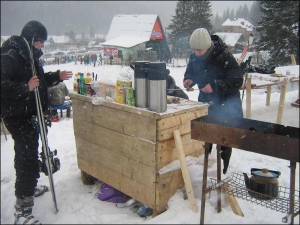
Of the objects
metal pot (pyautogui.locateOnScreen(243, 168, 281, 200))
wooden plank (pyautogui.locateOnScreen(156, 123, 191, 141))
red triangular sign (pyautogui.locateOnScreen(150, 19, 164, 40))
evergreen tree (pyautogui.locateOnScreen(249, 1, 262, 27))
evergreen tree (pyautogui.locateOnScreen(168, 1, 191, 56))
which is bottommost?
metal pot (pyautogui.locateOnScreen(243, 168, 281, 200))

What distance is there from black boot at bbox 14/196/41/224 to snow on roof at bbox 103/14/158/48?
3.56 meters

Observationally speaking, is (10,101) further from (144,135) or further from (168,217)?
(168,217)

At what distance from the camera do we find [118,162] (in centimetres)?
282

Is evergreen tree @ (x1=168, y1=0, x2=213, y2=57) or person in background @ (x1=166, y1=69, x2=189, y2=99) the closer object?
person in background @ (x1=166, y1=69, x2=189, y2=99)

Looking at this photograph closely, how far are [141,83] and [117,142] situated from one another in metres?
0.71

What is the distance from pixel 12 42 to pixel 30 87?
0.43 meters

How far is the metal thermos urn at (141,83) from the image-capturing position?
245 centimetres

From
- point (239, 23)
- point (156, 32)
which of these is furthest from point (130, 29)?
point (239, 23)

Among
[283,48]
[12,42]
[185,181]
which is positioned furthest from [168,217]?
[283,48]

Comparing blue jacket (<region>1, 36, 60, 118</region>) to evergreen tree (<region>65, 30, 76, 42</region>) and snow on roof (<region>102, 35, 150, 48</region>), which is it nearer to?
evergreen tree (<region>65, 30, 76, 42</region>)

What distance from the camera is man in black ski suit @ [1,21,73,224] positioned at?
90.5 inches

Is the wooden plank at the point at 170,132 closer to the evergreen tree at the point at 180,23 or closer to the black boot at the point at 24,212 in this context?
the black boot at the point at 24,212

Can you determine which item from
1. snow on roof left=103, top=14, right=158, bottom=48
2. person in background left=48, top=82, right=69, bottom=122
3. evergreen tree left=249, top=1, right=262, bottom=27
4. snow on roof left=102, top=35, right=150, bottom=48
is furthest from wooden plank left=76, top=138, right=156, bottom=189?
evergreen tree left=249, top=1, right=262, bottom=27

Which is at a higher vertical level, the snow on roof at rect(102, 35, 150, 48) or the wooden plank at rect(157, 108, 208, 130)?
the snow on roof at rect(102, 35, 150, 48)
